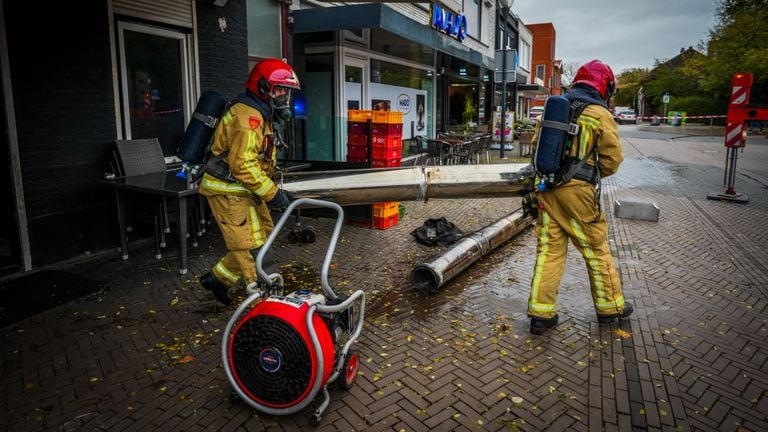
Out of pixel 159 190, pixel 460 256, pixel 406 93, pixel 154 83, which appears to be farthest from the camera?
pixel 406 93

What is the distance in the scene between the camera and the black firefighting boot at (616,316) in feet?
14.9

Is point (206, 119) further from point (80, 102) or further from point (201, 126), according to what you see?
point (80, 102)

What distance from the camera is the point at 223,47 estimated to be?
8.03 metres

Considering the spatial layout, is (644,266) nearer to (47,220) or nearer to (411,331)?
(411,331)

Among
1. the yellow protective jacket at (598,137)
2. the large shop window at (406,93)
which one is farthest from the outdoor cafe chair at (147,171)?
the large shop window at (406,93)

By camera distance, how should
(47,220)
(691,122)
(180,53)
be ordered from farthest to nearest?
(691,122) < (180,53) < (47,220)

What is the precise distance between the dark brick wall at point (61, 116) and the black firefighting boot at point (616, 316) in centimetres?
567

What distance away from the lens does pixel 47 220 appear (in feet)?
19.0

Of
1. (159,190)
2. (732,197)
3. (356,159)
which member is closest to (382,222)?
(356,159)

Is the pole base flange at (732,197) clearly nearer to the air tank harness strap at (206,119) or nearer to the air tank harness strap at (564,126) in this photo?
the air tank harness strap at (564,126)

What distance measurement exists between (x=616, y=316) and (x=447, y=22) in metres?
10.7

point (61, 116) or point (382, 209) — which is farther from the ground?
point (61, 116)

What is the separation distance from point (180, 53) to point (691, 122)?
5535cm

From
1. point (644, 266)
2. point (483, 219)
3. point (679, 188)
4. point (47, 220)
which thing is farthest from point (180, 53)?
point (679, 188)
